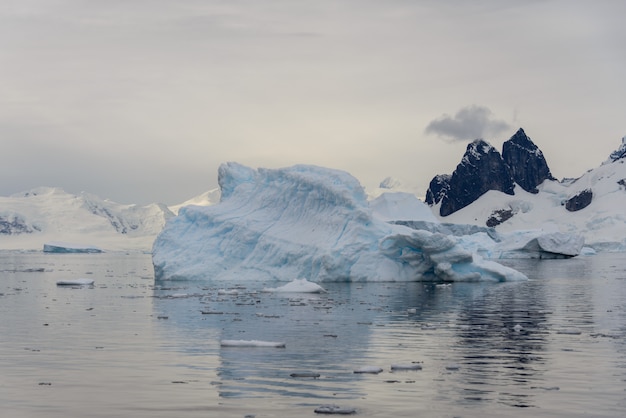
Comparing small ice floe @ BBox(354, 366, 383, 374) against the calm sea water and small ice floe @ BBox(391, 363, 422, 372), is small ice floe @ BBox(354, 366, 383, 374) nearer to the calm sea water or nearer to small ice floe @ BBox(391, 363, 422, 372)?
the calm sea water

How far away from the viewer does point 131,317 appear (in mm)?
29750

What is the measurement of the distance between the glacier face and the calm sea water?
1059 cm

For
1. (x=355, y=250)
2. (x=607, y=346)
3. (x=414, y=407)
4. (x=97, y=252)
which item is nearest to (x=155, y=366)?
(x=414, y=407)

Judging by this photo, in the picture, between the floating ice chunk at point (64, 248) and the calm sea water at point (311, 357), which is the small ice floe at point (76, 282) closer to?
the calm sea water at point (311, 357)

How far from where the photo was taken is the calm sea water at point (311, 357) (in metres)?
14.9

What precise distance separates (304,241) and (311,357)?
1162 inches

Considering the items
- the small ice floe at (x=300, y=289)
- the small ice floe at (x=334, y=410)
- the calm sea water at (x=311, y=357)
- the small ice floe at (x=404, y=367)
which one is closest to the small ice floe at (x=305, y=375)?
the calm sea water at (x=311, y=357)

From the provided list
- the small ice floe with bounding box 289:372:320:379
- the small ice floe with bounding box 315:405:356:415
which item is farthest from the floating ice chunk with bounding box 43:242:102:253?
the small ice floe with bounding box 315:405:356:415

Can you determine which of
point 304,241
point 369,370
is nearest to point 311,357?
point 369,370

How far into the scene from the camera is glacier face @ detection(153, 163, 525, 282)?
157 ft

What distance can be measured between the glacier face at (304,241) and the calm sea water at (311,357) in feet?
34.7

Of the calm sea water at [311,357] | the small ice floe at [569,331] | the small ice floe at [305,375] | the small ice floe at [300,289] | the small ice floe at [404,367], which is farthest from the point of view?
the small ice floe at [300,289]

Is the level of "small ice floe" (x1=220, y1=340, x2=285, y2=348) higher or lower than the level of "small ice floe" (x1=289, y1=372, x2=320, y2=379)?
higher

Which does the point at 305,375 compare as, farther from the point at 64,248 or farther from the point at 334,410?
the point at 64,248
